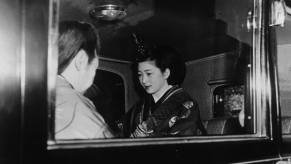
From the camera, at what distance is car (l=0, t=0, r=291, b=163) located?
112cm

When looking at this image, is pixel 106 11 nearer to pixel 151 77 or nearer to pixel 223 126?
pixel 151 77

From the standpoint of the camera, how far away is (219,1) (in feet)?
6.88

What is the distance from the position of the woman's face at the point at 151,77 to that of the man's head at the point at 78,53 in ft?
1.06

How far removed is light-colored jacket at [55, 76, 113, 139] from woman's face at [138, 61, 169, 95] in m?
0.42

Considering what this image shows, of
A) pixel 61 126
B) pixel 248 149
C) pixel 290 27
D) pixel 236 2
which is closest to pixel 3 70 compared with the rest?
pixel 61 126

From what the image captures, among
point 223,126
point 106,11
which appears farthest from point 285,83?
point 106,11

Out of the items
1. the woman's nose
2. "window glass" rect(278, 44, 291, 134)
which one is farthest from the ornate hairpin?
"window glass" rect(278, 44, 291, 134)

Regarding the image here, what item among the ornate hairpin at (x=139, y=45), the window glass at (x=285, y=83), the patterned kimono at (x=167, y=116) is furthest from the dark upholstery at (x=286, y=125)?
the ornate hairpin at (x=139, y=45)

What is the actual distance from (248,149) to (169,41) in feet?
2.33

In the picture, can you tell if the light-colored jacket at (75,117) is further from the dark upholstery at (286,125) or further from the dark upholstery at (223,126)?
the dark upholstery at (286,125)

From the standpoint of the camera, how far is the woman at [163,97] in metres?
1.77

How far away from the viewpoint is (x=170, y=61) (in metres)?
1.92

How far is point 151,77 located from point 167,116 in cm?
25

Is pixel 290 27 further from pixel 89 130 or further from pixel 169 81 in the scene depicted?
pixel 89 130
